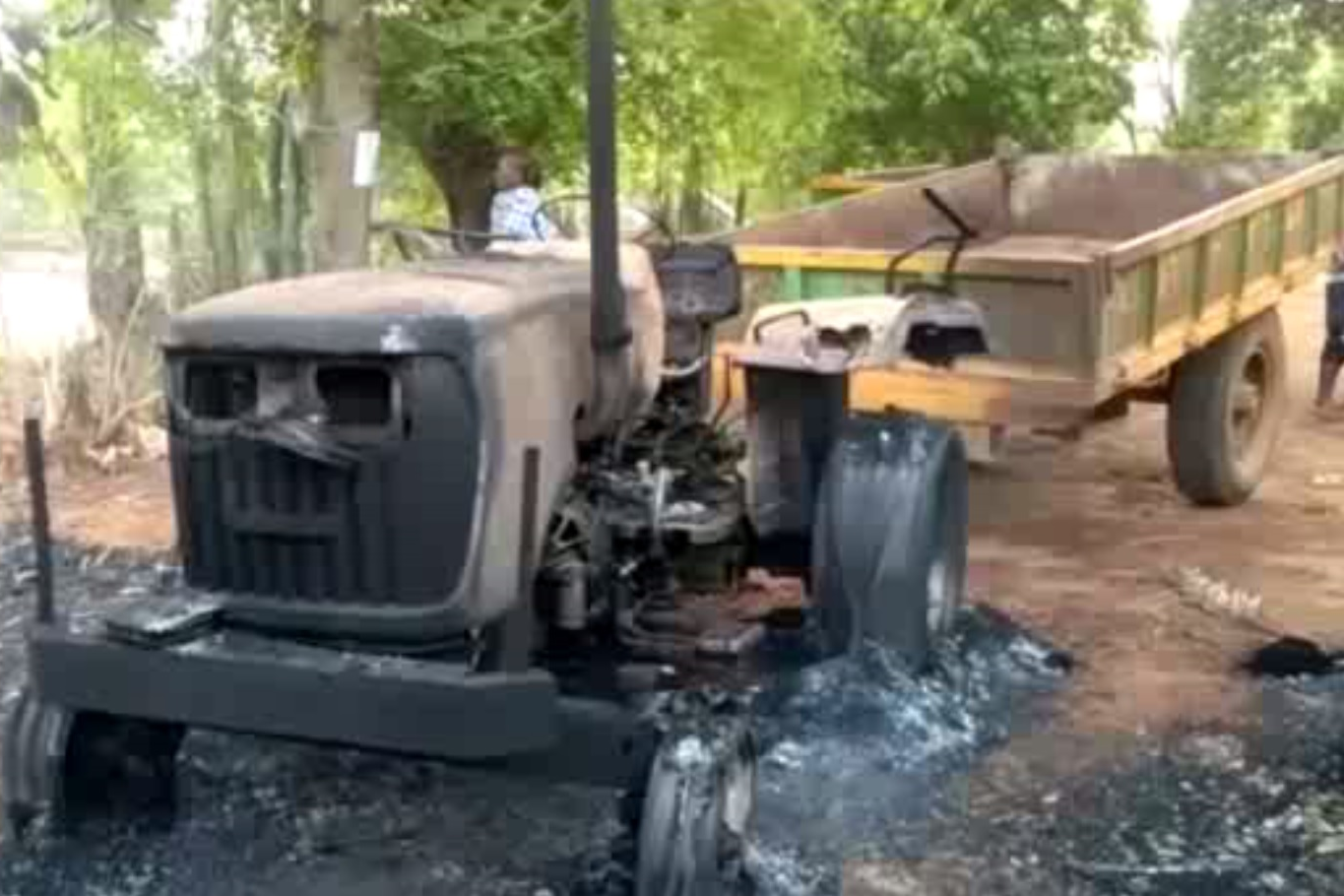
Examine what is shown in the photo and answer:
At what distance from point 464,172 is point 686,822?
9.40 m

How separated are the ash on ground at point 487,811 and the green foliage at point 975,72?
971cm

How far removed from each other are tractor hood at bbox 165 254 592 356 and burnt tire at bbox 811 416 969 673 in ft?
4.20

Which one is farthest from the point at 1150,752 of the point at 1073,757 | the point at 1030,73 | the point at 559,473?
the point at 1030,73

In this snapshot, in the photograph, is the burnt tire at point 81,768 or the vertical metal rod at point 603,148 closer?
the vertical metal rod at point 603,148

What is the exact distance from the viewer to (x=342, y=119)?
9.23 metres

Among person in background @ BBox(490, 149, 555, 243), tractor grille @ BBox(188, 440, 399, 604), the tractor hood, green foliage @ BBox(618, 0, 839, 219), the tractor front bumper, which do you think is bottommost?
the tractor front bumper

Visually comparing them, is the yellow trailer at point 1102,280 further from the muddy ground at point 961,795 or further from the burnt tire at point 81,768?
the burnt tire at point 81,768

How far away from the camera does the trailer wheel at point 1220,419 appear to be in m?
8.37

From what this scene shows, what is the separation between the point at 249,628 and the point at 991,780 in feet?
6.96

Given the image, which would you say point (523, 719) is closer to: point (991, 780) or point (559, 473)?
point (559, 473)

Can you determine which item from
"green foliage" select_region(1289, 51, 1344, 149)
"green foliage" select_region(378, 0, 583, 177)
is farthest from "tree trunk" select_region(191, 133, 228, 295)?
"green foliage" select_region(1289, 51, 1344, 149)

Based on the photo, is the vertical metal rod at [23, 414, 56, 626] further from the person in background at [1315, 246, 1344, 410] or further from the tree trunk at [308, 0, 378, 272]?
the person in background at [1315, 246, 1344, 410]

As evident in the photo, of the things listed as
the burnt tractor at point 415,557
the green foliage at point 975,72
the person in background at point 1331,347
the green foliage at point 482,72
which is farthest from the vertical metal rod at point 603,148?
the green foliage at point 975,72

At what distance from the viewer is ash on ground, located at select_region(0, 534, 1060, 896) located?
4484mm
